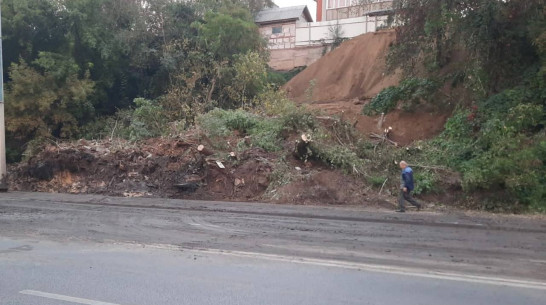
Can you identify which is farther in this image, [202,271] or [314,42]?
[314,42]

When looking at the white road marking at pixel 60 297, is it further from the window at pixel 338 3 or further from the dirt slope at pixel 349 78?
the window at pixel 338 3

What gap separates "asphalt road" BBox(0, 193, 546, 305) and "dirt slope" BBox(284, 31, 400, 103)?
19584 millimetres

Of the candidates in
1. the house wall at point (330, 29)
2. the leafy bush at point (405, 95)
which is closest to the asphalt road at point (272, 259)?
the leafy bush at point (405, 95)

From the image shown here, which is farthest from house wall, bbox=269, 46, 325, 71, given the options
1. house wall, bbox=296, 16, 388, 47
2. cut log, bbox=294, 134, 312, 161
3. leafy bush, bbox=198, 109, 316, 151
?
cut log, bbox=294, 134, 312, 161

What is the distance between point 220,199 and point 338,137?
5685 mm

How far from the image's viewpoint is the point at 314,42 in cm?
4644

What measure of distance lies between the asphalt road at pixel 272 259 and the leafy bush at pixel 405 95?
10.1 meters

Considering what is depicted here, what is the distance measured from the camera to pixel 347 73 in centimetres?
3516

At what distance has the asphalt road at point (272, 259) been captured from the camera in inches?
259

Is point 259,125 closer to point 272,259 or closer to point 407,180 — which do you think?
point 407,180

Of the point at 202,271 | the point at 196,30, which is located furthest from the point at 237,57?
the point at 202,271

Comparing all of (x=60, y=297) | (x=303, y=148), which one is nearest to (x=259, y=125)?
(x=303, y=148)

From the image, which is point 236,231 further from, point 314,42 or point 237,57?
point 314,42

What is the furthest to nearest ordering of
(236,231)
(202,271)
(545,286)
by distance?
(236,231)
(202,271)
(545,286)
